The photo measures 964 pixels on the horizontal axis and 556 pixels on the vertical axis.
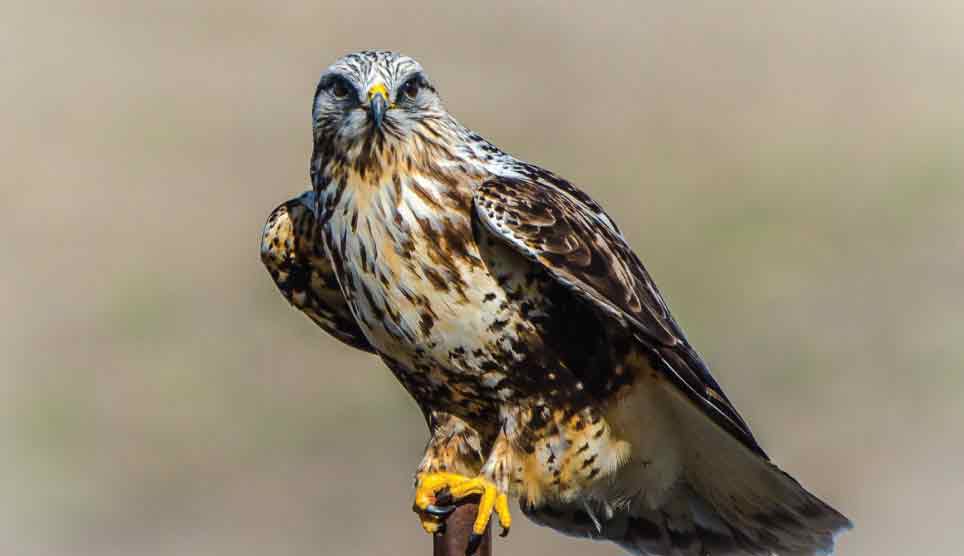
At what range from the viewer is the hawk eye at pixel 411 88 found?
235 inches

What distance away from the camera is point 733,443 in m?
6.27

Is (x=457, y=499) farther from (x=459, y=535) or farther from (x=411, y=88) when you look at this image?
(x=411, y=88)

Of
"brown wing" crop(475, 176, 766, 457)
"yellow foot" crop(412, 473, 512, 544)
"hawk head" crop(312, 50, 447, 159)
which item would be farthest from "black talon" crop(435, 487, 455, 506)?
"hawk head" crop(312, 50, 447, 159)

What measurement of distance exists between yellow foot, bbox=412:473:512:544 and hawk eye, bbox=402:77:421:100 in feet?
4.27

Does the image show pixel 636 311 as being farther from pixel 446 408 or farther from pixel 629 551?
pixel 629 551

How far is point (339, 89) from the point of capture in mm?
5961

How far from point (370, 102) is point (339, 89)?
204mm

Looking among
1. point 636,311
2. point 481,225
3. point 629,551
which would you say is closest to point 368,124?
point 481,225

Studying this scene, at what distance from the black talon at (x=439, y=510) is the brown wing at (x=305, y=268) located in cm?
92

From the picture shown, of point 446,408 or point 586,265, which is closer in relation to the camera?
point 586,265

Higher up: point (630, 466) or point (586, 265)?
point (586, 265)

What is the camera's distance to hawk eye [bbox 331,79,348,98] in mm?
5922

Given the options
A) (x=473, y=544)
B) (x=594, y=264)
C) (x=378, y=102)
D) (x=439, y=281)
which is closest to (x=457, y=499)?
(x=473, y=544)

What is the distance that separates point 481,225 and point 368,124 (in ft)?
1.64
